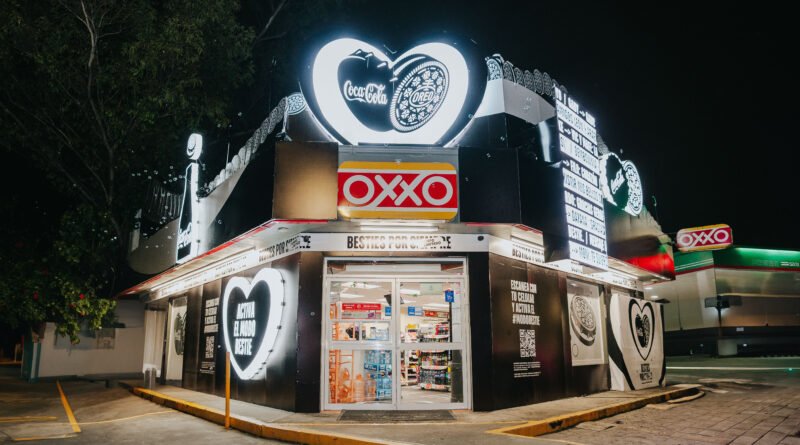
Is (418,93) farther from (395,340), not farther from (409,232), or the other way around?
(395,340)

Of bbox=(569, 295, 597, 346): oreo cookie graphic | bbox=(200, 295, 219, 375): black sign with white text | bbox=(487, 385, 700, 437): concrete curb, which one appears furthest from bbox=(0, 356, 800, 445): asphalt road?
bbox=(569, 295, 597, 346): oreo cookie graphic

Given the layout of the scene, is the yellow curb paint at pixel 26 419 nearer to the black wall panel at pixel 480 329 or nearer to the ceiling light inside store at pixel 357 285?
the ceiling light inside store at pixel 357 285

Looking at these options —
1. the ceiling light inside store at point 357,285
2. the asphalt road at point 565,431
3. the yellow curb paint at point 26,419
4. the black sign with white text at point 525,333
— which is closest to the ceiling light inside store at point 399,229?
the ceiling light inside store at point 357,285

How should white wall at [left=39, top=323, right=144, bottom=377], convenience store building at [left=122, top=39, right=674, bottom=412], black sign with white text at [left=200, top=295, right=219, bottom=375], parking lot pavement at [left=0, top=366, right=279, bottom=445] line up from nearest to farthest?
parking lot pavement at [left=0, top=366, right=279, bottom=445], convenience store building at [left=122, top=39, right=674, bottom=412], black sign with white text at [left=200, top=295, right=219, bottom=375], white wall at [left=39, top=323, right=144, bottom=377]

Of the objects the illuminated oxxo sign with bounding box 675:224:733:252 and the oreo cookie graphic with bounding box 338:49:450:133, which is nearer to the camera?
the oreo cookie graphic with bounding box 338:49:450:133

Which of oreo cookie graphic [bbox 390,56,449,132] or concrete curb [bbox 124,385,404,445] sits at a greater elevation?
oreo cookie graphic [bbox 390,56,449,132]

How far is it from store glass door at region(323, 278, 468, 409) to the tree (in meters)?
8.78

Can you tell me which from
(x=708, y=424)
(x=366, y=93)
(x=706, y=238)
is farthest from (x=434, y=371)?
(x=706, y=238)

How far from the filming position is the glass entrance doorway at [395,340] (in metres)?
9.44

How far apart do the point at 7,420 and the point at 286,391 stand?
5275 millimetres

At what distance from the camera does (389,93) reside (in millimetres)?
9734

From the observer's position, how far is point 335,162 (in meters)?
8.58

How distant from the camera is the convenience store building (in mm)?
8609

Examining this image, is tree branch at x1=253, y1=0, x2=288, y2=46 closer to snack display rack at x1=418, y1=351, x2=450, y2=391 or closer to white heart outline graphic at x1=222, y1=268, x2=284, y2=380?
white heart outline graphic at x1=222, y1=268, x2=284, y2=380
